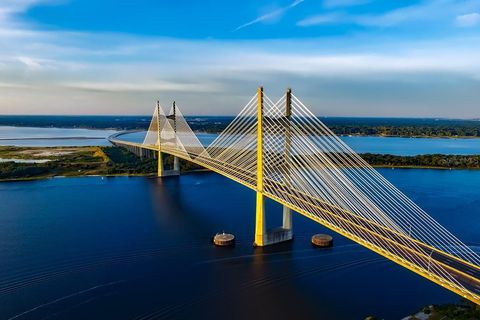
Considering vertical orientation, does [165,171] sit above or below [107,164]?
below

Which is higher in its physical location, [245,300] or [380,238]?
[380,238]

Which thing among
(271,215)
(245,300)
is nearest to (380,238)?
(245,300)

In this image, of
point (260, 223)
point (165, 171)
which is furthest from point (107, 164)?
point (260, 223)

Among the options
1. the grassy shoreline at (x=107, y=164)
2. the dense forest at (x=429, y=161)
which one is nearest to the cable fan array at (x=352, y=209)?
the grassy shoreline at (x=107, y=164)

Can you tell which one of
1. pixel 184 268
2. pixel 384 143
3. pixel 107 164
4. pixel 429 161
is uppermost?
pixel 384 143

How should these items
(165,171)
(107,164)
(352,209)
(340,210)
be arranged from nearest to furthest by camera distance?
(340,210)
(352,209)
(165,171)
(107,164)

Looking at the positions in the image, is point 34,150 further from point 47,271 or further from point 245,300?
point 245,300

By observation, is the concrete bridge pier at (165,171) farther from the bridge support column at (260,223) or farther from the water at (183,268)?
the bridge support column at (260,223)

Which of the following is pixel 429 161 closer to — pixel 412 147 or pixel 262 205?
pixel 412 147

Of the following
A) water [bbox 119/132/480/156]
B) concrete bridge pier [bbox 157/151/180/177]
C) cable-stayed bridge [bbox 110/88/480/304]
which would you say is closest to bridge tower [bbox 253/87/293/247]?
cable-stayed bridge [bbox 110/88/480/304]
